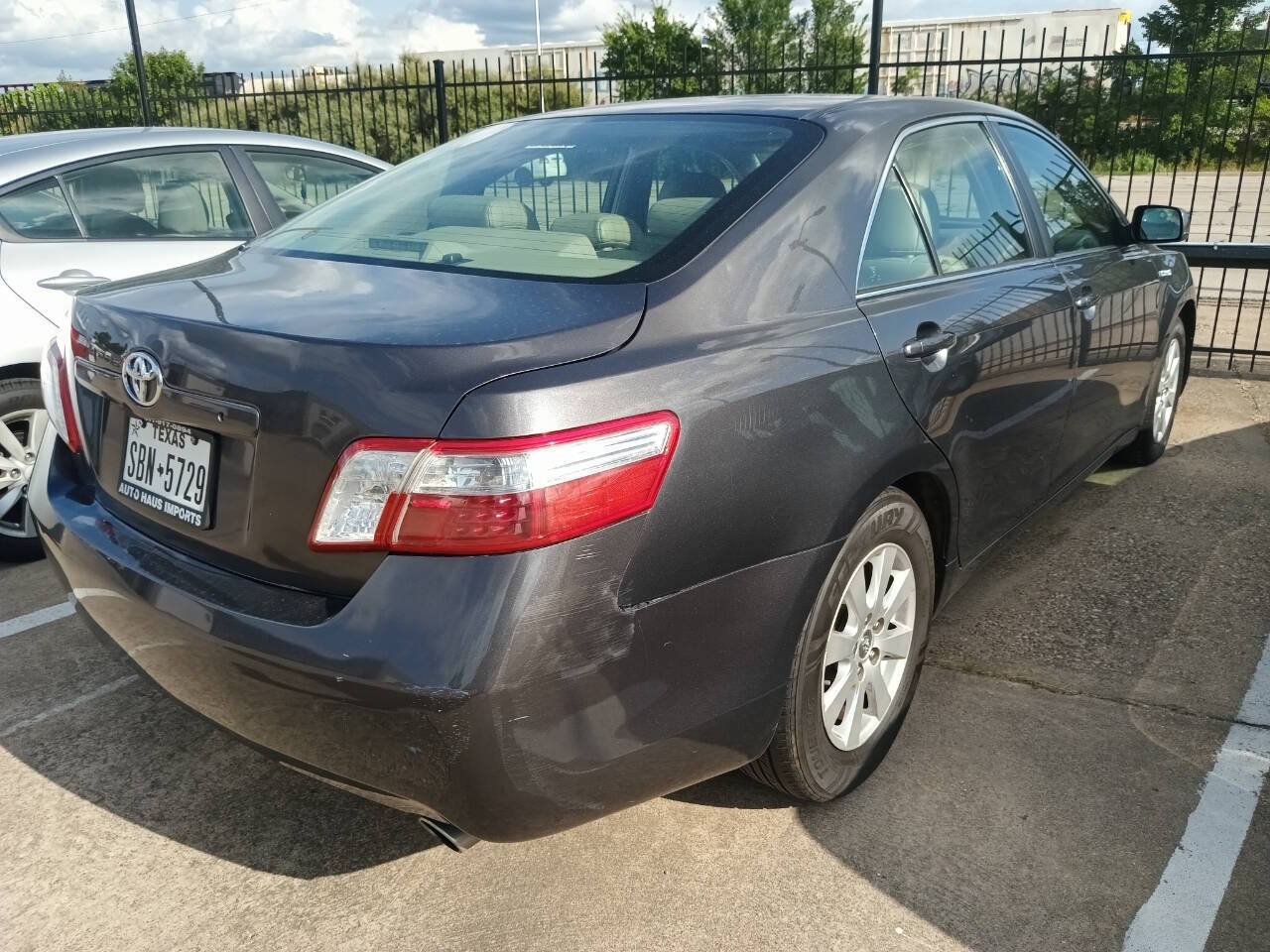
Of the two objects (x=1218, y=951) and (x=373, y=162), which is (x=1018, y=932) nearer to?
(x=1218, y=951)

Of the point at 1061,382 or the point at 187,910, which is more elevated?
the point at 1061,382

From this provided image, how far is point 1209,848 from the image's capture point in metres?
2.37

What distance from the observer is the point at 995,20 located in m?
41.0

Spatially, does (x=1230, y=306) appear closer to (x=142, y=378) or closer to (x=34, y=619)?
(x=34, y=619)

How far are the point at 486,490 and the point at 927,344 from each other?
1263mm

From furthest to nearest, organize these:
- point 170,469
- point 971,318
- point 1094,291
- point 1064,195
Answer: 1. point 1064,195
2. point 1094,291
3. point 971,318
4. point 170,469

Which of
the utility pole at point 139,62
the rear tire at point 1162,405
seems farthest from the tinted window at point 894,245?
the utility pole at point 139,62

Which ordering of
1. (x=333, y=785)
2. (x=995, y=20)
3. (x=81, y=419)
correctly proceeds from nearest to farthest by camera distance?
(x=333, y=785) < (x=81, y=419) < (x=995, y=20)

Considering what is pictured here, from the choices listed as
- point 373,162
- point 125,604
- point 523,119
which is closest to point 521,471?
point 125,604

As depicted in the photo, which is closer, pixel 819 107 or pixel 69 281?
pixel 819 107

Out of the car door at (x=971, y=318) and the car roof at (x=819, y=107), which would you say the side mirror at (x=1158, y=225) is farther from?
the car roof at (x=819, y=107)

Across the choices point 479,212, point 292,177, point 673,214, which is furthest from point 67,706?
point 292,177

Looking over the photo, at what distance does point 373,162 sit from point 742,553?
4.32 metres

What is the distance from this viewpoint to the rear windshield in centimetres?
228
